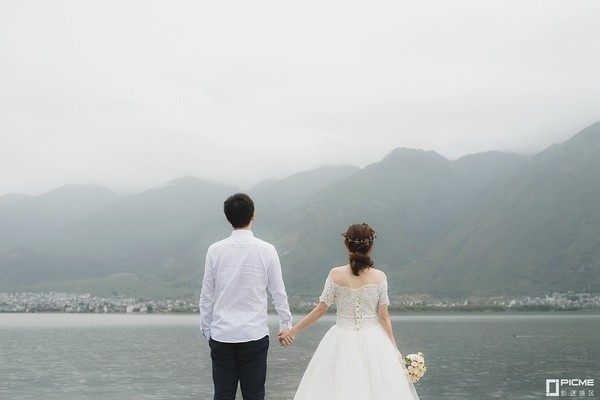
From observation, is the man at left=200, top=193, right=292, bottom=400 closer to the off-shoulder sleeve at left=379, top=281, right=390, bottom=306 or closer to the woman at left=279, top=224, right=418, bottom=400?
the woman at left=279, top=224, right=418, bottom=400

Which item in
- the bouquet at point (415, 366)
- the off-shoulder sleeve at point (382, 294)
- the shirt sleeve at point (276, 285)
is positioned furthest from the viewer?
the bouquet at point (415, 366)

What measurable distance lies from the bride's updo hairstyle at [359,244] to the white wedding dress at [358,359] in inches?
15.1

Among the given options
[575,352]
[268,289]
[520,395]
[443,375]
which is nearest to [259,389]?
[268,289]

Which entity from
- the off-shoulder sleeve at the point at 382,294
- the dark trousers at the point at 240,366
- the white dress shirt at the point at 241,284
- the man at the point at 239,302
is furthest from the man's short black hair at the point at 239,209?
the off-shoulder sleeve at the point at 382,294

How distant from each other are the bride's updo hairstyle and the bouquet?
5.67 ft

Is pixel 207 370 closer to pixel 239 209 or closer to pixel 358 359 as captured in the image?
pixel 358 359

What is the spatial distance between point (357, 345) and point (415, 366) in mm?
969

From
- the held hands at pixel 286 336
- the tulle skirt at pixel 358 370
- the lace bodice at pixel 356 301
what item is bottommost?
the tulle skirt at pixel 358 370

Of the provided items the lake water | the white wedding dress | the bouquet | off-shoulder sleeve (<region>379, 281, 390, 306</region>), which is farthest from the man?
the lake water

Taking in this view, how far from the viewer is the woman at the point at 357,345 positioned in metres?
11.3

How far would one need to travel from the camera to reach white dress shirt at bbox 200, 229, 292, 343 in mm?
9695

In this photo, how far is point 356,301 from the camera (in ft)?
37.3

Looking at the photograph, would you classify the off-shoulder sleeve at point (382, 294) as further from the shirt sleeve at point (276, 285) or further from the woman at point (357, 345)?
the shirt sleeve at point (276, 285)

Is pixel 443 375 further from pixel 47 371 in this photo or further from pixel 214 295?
pixel 214 295
